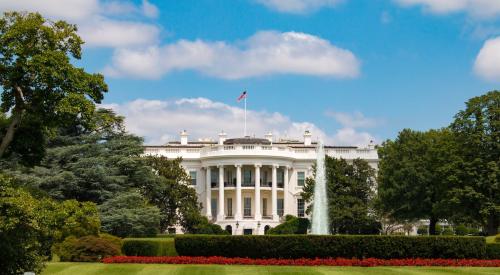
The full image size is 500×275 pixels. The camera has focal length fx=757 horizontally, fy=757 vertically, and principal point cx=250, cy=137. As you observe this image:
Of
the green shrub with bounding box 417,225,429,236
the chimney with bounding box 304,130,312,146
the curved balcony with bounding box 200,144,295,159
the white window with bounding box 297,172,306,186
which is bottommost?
the green shrub with bounding box 417,225,429,236

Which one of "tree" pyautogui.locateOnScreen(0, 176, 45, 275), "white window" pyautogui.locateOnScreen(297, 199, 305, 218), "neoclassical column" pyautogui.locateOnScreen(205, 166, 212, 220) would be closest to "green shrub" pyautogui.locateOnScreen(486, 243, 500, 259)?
"tree" pyautogui.locateOnScreen(0, 176, 45, 275)

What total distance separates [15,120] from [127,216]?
23.1 m

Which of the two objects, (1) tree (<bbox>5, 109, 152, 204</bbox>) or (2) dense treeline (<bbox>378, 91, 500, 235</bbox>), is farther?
(2) dense treeline (<bbox>378, 91, 500, 235</bbox>)

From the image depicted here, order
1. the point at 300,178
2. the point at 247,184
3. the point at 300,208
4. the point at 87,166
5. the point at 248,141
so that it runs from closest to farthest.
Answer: the point at 87,166
the point at 247,184
the point at 248,141
the point at 300,208
the point at 300,178

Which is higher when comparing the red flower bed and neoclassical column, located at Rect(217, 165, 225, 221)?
neoclassical column, located at Rect(217, 165, 225, 221)

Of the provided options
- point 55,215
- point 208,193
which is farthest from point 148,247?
point 208,193

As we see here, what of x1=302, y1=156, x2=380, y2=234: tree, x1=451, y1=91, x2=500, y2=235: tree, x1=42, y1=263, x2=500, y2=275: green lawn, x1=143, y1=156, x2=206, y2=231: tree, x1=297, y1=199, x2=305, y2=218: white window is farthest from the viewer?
x1=297, y1=199, x2=305, y2=218: white window

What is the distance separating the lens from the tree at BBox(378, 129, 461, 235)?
164 ft

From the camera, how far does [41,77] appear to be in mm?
19953

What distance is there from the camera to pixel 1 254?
18.8 m

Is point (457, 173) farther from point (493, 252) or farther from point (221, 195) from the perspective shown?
point (221, 195)

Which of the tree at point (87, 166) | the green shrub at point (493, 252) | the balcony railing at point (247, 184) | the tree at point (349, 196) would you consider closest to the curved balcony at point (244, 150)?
the balcony railing at point (247, 184)

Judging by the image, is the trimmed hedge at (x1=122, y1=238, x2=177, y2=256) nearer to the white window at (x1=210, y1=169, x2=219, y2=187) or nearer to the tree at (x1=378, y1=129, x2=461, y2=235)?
the tree at (x1=378, y1=129, x2=461, y2=235)

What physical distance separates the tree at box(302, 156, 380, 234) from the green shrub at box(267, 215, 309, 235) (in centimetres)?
412
